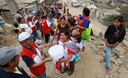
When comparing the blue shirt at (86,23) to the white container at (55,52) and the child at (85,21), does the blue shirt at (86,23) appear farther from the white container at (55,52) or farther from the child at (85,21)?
the white container at (55,52)

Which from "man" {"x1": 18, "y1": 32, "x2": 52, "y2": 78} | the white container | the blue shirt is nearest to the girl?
the blue shirt

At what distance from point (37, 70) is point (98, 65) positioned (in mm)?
2804

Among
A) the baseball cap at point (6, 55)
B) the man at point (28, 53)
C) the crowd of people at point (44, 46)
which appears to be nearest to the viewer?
the baseball cap at point (6, 55)

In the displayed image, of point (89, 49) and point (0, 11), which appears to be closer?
point (89, 49)

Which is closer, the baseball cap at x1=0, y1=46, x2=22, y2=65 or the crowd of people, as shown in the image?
the baseball cap at x1=0, y1=46, x2=22, y2=65

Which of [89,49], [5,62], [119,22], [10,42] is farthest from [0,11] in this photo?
[5,62]

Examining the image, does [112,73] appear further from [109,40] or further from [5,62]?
[5,62]

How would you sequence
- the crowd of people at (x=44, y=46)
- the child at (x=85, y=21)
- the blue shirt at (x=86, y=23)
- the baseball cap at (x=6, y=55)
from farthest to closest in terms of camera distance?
the blue shirt at (x=86, y=23), the child at (x=85, y=21), the crowd of people at (x=44, y=46), the baseball cap at (x=6, y=55)

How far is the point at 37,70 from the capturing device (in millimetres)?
→ 3098

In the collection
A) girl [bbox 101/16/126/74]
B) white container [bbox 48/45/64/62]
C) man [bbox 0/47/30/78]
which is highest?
man [bbox 0/47/30/78]

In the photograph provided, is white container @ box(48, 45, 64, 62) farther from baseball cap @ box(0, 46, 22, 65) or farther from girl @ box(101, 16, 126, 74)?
girl @ box(101, 16, 126, 74)

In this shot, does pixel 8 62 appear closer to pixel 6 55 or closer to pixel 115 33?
pixel 6 55

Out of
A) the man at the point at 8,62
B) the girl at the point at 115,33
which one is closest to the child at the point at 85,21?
the girl at the point at 115,33

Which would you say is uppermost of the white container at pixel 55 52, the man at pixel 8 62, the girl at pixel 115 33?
the man at pixel 8 62
